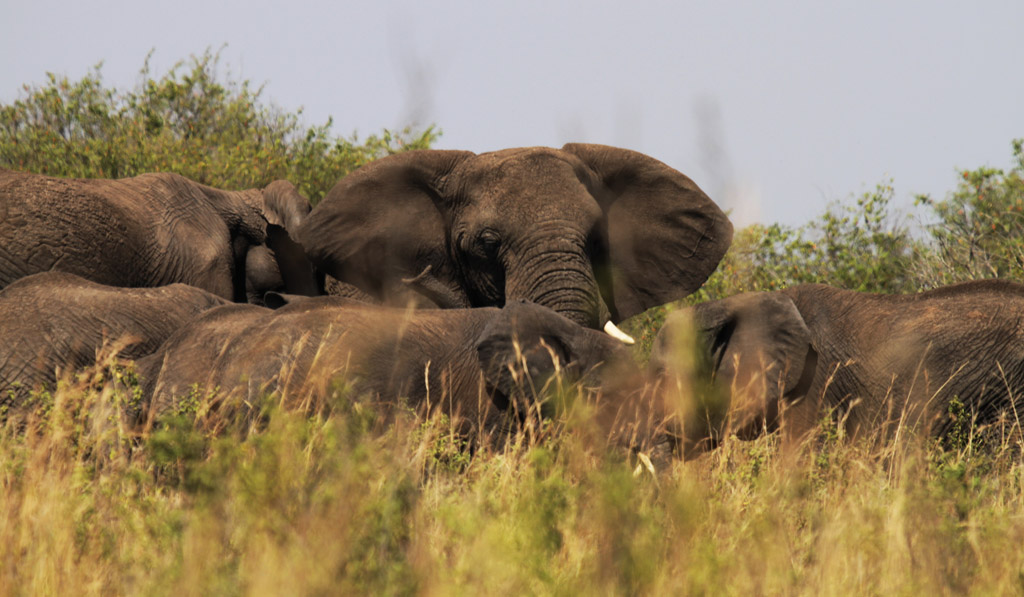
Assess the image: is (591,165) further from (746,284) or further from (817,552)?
(817,552)

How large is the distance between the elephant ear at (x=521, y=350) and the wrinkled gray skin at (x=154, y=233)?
3.41 m

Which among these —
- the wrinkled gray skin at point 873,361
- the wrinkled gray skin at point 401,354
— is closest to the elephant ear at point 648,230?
the wrinkled gray skin at point 873,361

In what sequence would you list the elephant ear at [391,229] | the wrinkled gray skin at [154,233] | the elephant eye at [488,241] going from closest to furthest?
the elephant eye at [488,241]
the wrinkled gray skin at [154,233]
the elephant ear at [391,229]

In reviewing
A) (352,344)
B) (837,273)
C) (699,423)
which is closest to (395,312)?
(352,344)

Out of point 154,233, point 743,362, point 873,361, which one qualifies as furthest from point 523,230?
point 154,233

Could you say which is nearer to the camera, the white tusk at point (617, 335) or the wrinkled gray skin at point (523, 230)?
the white tusk at point (617, 335)

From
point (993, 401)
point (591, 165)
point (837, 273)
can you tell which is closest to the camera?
point (993, 401)

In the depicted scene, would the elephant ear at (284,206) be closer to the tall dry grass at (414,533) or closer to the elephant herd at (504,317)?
the elephant herd at (504,317)

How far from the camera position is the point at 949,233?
12203 millimetres

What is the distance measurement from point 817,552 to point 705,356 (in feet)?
9.01

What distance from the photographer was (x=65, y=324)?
24.0 ft

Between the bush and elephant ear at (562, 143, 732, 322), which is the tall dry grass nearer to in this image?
elephant ear at (562, 143, 732, 322)

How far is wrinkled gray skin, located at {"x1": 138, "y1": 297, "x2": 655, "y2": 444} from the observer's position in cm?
644

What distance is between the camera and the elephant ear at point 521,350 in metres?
6.61
